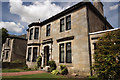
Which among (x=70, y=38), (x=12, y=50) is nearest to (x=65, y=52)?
(x=70, y=38)

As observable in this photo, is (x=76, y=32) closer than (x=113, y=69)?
No

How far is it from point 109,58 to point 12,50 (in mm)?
24256

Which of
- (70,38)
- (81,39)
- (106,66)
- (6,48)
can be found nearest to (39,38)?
(70,38)

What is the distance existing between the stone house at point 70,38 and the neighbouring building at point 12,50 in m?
10.8

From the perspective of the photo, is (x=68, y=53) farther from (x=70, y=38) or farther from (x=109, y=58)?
(x=109, y=58)

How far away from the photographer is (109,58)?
16.1ft

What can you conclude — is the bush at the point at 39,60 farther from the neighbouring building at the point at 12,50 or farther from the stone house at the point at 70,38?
the neighbouring building at the point at 12,50

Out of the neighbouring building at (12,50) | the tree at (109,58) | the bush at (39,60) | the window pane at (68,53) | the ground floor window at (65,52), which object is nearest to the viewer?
the tree at (109,58)

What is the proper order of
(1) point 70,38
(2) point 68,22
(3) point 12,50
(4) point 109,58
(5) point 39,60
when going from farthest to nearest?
(3) point 12,50, (5) point 39,60, (2) point 68,22, (1) point 70,38, (4) point 109,58

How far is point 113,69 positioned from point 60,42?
7.10m

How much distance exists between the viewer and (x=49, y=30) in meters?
13.8

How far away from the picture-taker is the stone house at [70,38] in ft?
28.5

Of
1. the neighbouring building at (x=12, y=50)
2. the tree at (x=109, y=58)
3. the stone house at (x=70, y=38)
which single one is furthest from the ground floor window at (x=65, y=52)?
the neighbouring building at (x=12, y=50)

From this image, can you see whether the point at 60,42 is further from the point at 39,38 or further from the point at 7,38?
the point at 7,38
